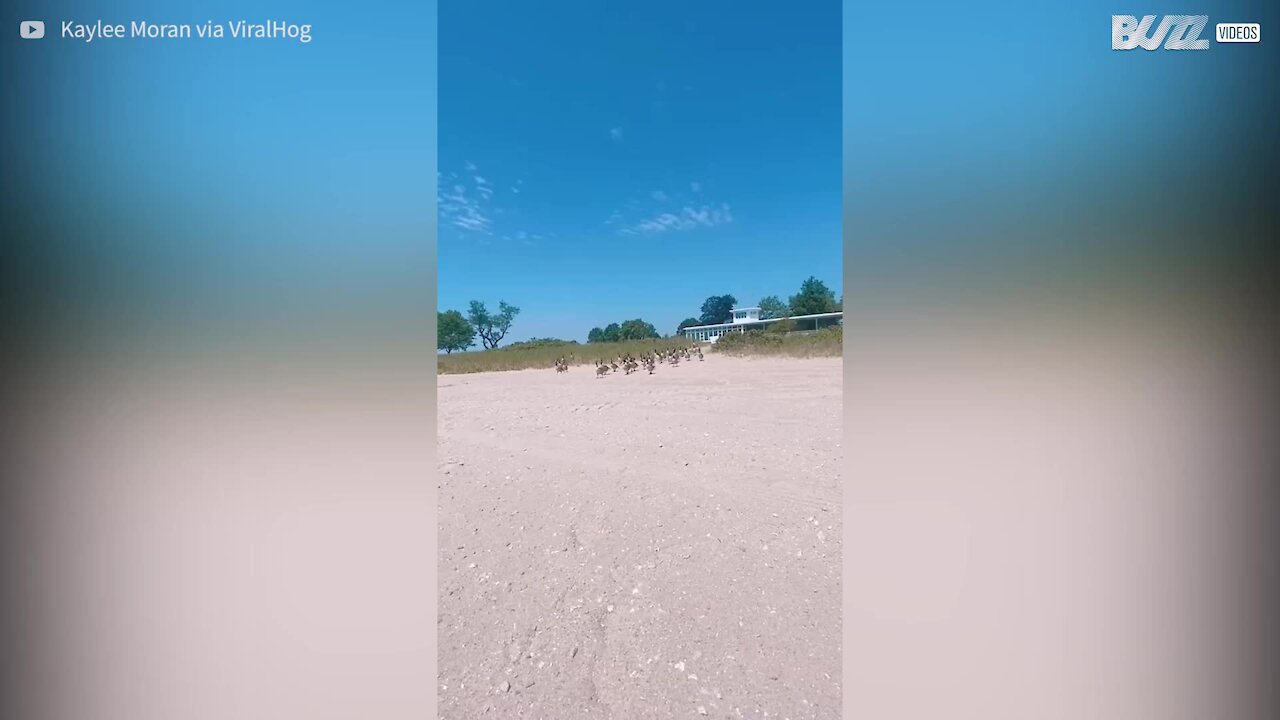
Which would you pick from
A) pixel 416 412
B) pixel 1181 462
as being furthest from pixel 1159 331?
pixel 416 412

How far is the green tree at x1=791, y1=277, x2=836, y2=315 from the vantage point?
16.6 m

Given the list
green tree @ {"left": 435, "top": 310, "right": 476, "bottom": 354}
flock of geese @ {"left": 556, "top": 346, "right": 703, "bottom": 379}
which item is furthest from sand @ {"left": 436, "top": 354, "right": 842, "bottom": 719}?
green tree @ {"left": 435, "top": 310, "right": 476, "bottom": 354}

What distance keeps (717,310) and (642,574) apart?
1235 inches

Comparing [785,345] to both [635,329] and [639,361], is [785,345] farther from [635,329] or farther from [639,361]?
[635,329]

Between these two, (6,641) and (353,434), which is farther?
(353,434)

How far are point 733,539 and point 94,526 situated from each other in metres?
2.27

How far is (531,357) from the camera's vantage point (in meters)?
11.2

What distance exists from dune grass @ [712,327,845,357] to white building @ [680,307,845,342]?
1.23 m

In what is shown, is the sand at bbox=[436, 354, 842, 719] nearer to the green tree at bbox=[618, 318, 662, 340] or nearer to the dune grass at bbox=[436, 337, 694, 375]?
the dune grass at bbox=[436, 337, 694, 375]

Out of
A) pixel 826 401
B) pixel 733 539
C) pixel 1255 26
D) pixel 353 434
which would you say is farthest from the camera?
pixel 826 401

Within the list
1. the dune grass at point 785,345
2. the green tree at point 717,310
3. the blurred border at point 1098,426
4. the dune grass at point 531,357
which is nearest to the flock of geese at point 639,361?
the dune grass at point 531,357

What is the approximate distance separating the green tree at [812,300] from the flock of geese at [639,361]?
8380mm

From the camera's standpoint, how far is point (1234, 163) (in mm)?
1137

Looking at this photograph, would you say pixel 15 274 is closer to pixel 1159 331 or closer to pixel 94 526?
pixel 94 526
